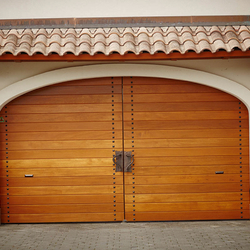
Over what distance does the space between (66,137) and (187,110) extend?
2475mm

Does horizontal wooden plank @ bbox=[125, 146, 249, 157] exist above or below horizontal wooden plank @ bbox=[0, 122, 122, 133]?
below

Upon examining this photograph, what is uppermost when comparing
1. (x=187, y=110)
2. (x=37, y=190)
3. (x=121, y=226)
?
(x=187, y=110)

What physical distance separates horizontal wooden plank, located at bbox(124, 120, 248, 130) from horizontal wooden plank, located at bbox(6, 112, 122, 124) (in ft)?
1.28

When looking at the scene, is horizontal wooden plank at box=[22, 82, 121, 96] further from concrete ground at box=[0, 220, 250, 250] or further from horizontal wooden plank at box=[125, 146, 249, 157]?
concrete ground at box=[0, 220, 250, 250]

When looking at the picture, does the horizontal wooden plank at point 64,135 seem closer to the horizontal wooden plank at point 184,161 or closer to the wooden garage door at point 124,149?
the wooden garage door at point 124,149

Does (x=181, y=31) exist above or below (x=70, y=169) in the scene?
above

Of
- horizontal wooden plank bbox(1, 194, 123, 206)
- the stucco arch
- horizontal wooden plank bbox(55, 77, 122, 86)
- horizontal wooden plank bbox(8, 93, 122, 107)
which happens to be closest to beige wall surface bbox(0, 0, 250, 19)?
the stucco arch

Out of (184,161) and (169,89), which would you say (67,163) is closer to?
(184,161)

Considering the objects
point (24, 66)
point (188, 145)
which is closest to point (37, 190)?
point (24, 66)

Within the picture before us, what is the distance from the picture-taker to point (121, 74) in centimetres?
707

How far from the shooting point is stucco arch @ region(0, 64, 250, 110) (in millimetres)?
6973

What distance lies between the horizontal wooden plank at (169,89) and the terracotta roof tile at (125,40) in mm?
978

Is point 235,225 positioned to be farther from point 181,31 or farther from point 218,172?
point 181,31

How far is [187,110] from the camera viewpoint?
7.23 metres
